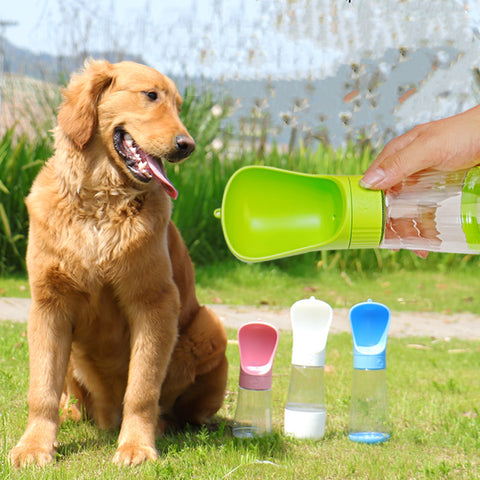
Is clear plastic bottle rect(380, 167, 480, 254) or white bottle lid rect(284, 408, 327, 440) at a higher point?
clear plastic bottle rect(380, 167, 480, 254)

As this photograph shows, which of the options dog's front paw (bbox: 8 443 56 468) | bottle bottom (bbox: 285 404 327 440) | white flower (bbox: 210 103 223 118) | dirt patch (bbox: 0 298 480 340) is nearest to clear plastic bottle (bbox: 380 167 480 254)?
bottle bottom (bbox: 285 404 327 440)

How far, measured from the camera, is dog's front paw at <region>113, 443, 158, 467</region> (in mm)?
2361

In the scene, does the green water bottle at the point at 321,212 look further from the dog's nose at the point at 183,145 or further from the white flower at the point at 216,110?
the white flower at the point at 216,110

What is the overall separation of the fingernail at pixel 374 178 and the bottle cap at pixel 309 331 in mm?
1476

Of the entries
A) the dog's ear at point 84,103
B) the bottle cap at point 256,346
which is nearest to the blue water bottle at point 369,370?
the bottle cap at point 256,346

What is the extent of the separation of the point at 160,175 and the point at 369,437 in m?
1.54

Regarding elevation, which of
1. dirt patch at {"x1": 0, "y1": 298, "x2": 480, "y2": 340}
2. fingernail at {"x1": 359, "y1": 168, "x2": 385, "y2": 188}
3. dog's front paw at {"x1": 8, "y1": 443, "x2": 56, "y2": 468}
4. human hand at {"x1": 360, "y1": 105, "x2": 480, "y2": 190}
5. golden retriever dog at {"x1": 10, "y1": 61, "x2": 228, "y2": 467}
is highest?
human hand at {"x1": 360, "y1": 105, "x2": 480, "y2": 190}

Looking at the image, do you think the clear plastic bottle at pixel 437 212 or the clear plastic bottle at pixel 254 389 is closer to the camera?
the clear plastic bottle at pixel 437 212

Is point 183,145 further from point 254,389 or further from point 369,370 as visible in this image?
point 369,370

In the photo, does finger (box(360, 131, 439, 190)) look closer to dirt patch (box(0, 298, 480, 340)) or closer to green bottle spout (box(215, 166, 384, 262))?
green bottle spout (box(215, 166, 384, 262))

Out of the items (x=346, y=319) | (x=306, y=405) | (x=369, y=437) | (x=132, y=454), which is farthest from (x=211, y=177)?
(x=132, y=454)

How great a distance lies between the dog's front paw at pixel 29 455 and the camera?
229cm

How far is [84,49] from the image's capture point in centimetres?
904

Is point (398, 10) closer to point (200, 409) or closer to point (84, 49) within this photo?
point (84, 49)
